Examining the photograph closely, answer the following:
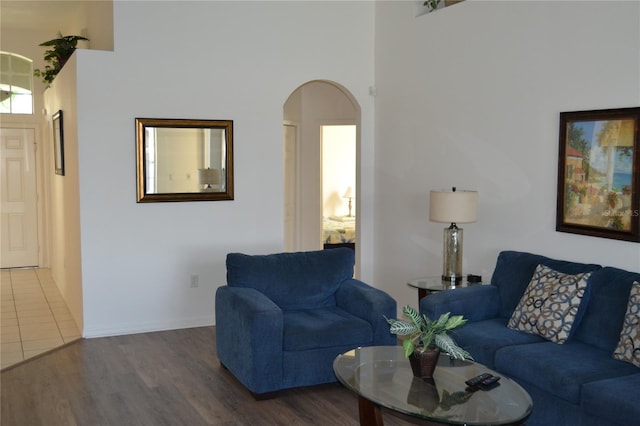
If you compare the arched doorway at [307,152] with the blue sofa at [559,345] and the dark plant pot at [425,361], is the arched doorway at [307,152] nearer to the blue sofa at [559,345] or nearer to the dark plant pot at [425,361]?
the blue sofa at [559,345]

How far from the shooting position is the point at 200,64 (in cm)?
607

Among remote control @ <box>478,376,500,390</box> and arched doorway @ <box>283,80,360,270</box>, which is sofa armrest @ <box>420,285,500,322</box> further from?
arched doorway @ <box>283,80,360,270</box>

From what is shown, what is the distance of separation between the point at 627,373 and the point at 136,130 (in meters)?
4.22

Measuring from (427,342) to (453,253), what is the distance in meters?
1.93

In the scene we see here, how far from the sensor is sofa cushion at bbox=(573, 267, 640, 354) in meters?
3.79

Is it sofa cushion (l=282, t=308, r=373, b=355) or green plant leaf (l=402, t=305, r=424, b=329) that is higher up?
green plant leaf (l=402, t=305, r=424, b=329)

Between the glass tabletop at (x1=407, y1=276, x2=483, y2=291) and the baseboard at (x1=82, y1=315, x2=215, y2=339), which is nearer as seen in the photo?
the glass tabletop at (x1=407, y1=276, x2=483, y2=291)

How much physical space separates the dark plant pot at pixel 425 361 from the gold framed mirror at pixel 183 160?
3.32 metres

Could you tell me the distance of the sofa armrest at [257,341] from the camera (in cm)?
424

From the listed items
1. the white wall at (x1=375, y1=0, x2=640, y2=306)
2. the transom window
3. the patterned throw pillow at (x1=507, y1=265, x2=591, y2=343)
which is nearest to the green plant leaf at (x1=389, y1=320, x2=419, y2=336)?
the patterned throw pillow at (x1=507, y1=265, x2=591, y2=343)

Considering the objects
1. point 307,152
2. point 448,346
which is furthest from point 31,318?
point 448,346

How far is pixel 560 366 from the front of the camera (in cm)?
356

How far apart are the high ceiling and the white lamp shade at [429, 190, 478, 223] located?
4842 mm

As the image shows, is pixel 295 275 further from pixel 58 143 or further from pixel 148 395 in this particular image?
pixel 58 143
